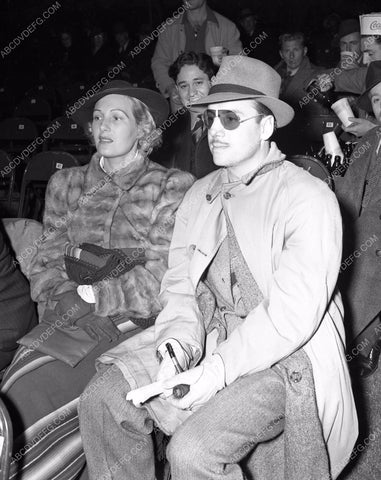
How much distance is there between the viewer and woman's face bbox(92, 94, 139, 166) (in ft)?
9.07

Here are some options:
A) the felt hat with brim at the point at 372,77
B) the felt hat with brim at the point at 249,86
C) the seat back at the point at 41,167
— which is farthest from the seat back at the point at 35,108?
the felt hat with brim at the point at 249,86

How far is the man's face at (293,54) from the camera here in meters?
5.77

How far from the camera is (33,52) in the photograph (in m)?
10.2

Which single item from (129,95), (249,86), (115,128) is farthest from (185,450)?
(129,95)

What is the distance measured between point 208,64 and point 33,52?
7229 millimetres

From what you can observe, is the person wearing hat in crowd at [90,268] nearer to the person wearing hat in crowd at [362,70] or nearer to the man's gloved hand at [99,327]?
the man's gloved hand at [99,327]

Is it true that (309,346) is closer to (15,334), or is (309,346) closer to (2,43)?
(15,334)

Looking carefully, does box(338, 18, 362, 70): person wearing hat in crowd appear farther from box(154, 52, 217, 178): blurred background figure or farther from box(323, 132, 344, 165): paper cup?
box(323, 132, 344, 165): paper cup

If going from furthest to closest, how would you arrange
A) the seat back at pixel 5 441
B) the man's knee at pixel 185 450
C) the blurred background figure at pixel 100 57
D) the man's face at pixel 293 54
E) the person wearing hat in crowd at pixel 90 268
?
the blurred background figure at pixel 100 57 → the man's face at pixel 293 54 → the person wearing hat in crowd at pixel 90 268 → the man's knee at pixel 185 450 → the seat back at pixel 5 441

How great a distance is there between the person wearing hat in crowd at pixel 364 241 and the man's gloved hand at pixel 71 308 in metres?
1.15

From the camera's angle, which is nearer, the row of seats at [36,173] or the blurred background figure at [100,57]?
the row of seats at [36,173]

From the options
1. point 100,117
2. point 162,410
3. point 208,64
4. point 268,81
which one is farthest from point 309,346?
point 208,64

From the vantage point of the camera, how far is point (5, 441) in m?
1.65

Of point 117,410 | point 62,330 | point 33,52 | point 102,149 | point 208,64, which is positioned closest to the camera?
point 117,410
